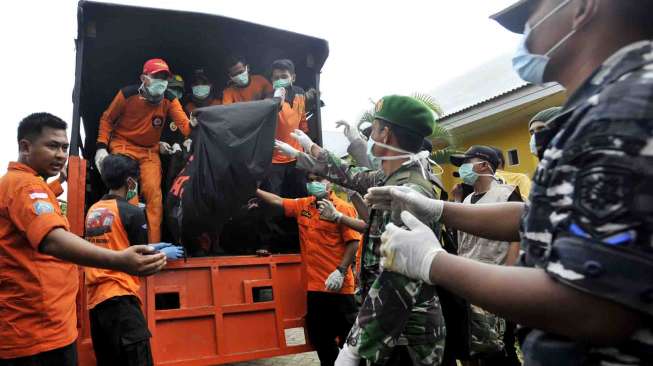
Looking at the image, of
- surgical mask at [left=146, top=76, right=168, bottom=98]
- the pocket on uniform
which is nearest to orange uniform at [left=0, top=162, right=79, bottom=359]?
the pocket on uniform

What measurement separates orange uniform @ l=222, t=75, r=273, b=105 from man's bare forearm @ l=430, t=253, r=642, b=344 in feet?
13.8

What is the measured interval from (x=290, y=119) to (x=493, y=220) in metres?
3.21

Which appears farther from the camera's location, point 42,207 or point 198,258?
point 198,258

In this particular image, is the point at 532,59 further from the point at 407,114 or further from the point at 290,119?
the point at 290,119

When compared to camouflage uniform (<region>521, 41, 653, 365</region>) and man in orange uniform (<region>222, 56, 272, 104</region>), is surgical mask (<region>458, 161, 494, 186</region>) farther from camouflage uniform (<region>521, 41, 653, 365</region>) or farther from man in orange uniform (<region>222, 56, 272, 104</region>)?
camouflage uniform (<region>521, 41, 653, 365</region>)

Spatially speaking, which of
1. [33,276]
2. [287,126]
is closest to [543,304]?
[33,276]

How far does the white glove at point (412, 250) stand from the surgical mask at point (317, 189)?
3.07 m

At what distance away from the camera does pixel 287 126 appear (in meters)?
4.51

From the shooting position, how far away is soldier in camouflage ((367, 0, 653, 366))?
699 millimetres

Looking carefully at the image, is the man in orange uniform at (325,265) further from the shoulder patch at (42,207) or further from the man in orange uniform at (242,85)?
the shoulder patch at (42,207)

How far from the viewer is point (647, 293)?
0.69 meters

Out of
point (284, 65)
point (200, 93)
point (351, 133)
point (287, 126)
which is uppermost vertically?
point (284, 65)

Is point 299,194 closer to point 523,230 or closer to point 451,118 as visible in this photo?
point 523,230

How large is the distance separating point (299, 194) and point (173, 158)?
130 cm
